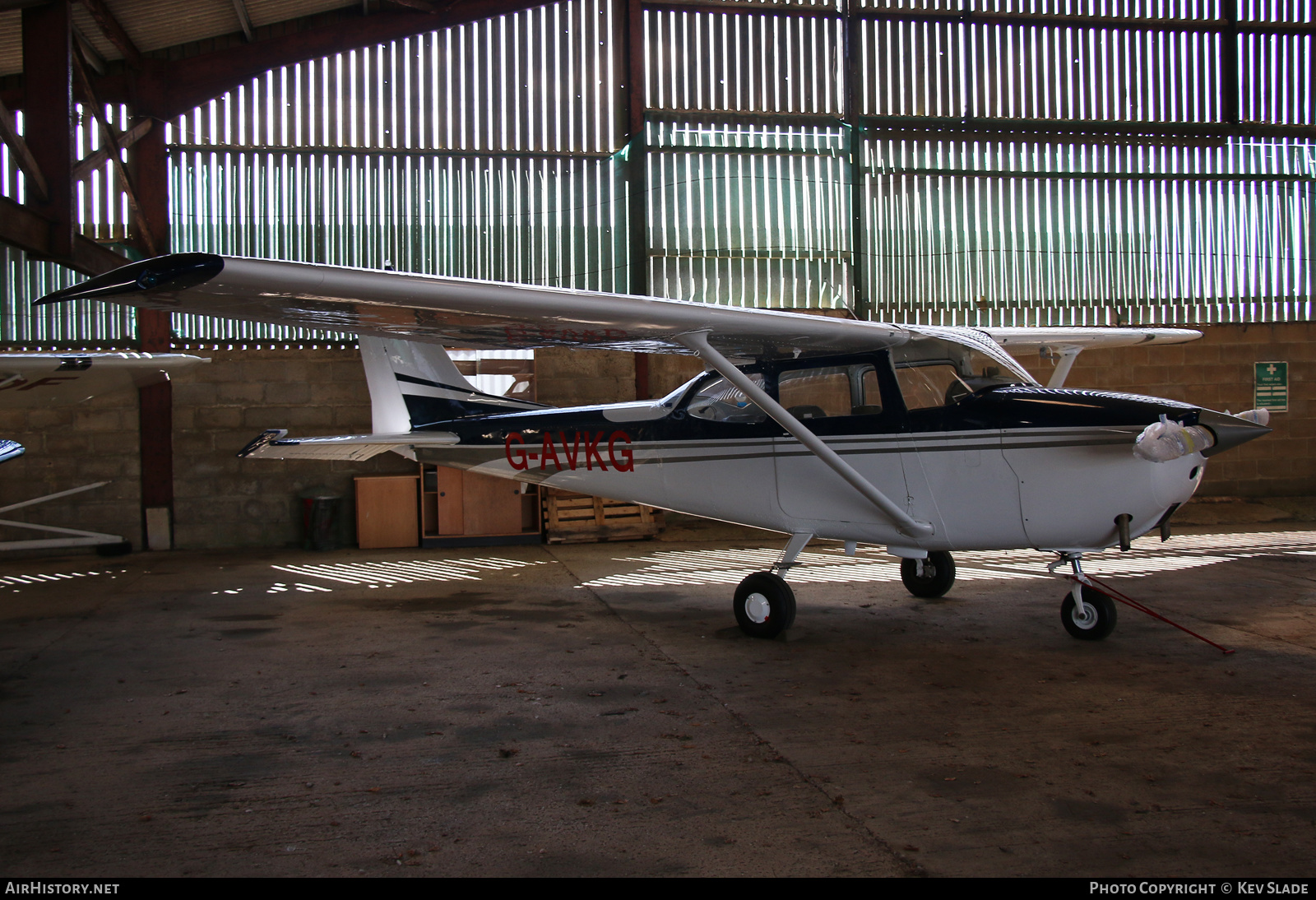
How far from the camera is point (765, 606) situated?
576 cm

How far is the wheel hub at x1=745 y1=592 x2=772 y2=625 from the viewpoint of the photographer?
5.75m

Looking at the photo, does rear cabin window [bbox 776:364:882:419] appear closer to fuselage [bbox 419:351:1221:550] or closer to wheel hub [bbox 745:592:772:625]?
fuselage [bbox 419:351:1221:550]

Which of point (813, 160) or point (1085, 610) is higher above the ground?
point (813, 160)

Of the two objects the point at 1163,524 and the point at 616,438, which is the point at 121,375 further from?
the point at 1163,524

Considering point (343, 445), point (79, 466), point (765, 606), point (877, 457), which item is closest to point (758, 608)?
point (765, 606)

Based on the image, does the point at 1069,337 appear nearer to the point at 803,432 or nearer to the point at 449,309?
the point at 803,432

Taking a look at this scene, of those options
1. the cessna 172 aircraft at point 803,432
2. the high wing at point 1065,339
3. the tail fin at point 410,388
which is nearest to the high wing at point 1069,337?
the high wing at point 1065,339

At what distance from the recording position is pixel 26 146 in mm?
6918

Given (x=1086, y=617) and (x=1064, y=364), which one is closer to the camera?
(x=1086, y=617)

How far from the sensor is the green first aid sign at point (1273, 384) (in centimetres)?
1277

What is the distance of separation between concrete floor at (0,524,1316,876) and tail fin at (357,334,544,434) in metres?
1.61

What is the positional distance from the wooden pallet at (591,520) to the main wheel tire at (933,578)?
448cm

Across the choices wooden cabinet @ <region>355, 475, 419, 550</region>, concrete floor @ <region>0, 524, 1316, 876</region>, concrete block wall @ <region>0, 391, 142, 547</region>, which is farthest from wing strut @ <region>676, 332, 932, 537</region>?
concrete block wall @ <region>0, 391, 142, 547</region>

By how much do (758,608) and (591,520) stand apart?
18.0 ft
